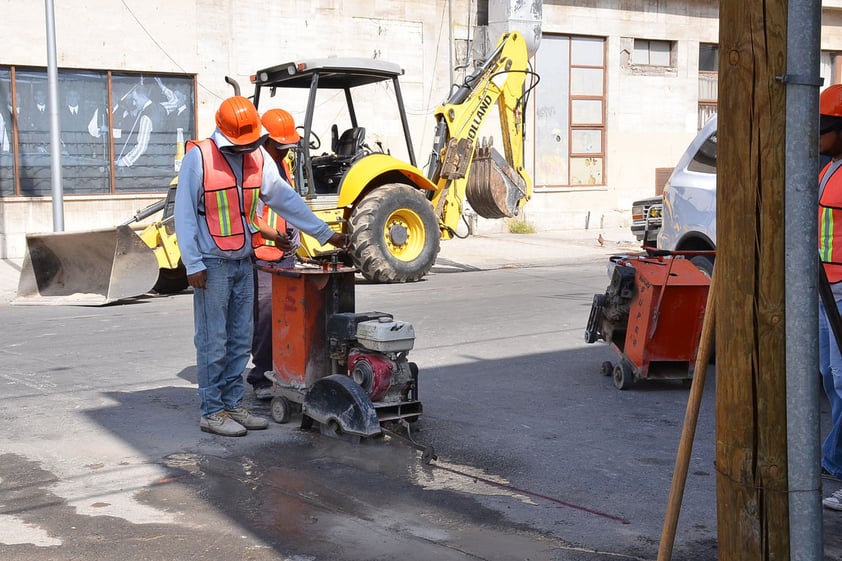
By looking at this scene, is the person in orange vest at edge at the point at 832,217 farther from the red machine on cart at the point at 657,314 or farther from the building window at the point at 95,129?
the building window at the point at 95,129

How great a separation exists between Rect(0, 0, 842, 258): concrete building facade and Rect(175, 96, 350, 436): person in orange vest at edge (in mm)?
11836

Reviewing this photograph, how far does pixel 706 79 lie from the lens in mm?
25516

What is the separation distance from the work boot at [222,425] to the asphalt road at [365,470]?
0.08m

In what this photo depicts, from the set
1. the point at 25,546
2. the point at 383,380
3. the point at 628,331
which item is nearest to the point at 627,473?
the point at 383,380

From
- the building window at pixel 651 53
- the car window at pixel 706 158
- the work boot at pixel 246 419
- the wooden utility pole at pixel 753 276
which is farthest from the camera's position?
the building window at pixel 651 53

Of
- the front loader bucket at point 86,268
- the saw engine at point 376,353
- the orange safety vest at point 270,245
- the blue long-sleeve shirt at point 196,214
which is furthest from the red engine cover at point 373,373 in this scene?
the front loader bucket at point 86,268

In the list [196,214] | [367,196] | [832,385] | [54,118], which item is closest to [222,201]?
[196,214]

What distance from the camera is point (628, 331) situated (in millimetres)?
7758

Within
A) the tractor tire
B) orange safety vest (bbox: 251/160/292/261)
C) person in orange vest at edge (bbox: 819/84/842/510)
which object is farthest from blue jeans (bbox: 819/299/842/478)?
the tractor tire

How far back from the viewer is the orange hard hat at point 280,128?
7242 mm

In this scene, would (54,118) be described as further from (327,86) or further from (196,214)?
(196,214)

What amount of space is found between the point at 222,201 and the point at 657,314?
3019 mm

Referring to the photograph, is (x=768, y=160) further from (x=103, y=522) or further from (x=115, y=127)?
(x=115, y=127)

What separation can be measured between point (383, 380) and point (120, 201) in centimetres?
1314
